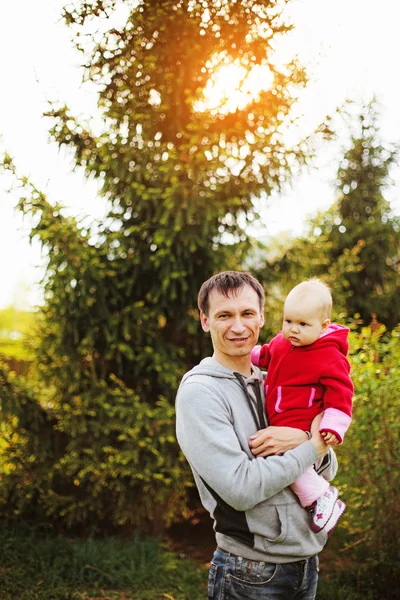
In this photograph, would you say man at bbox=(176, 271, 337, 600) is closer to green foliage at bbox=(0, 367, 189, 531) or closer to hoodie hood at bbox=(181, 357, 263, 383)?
hoodie hood at bbox=(181, 357, 263, 383)

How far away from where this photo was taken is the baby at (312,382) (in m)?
1.95

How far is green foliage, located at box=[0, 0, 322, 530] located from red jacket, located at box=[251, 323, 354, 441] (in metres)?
2.80

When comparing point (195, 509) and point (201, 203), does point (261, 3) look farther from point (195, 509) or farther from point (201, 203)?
point (195, 509)

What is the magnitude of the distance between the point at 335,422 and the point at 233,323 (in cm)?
48

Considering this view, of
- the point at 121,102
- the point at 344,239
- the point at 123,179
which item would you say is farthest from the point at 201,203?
the point at 344,239

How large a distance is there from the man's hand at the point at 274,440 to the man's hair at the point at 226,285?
48cm

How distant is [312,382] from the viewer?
2.06m

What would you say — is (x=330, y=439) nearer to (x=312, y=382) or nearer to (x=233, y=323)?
(x=312, y=382)

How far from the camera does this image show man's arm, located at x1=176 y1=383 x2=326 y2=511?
5.67 feet

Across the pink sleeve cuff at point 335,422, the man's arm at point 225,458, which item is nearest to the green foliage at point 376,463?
the pink sleeve cuff at point 335,422

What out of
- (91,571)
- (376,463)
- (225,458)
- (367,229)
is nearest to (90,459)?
(91,571)

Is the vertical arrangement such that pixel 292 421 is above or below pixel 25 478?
above

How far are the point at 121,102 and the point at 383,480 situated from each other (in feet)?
12.6

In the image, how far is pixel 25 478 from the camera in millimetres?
5098
